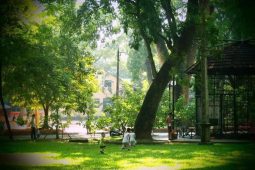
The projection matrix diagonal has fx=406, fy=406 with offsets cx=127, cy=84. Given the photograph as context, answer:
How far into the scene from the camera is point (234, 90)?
26.6 m

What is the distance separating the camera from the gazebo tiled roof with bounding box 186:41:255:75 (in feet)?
83.8

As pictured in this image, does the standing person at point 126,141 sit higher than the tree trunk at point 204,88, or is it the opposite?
the tree trunk at point 204,88

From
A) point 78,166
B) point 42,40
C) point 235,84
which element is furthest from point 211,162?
point 42,40

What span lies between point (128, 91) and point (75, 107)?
431cm

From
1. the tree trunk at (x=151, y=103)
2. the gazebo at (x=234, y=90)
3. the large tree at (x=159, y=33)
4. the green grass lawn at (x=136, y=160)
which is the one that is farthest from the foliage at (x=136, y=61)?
the green grass lawn at (x=136, y=160)

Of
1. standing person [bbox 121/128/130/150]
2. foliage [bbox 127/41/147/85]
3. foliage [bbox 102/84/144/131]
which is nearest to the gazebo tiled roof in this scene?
foliage [bbox 102/84/144/131]

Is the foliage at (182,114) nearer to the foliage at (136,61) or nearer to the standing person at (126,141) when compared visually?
the standing person at (126,141)

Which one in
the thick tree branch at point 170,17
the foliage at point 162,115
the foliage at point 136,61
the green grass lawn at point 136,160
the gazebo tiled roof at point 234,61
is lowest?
the green grass lawn at point 136,160

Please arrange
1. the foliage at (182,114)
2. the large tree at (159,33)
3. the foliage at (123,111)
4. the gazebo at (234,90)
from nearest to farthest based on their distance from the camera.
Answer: the large tree at (159,33), the gazebo at (234,90), the foliage at (123,111), the foliage at (182,114)

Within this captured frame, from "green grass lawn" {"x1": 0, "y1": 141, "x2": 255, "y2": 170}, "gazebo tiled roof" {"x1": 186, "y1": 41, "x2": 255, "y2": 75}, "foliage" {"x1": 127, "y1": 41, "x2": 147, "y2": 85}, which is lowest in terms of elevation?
"green grass lawn" {"x1": 0, "y1": 141, "x2": 255, "y2": 170}

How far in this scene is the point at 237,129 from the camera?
26578mm

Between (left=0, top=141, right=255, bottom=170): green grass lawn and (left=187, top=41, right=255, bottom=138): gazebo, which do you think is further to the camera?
(left=187, top=41, right=255, bottom=138): gazebo

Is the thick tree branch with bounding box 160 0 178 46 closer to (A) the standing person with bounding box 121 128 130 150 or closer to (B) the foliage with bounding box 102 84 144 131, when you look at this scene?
(B) the foliage with bounding box 102 84 144 131

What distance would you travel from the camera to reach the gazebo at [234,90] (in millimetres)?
25828
